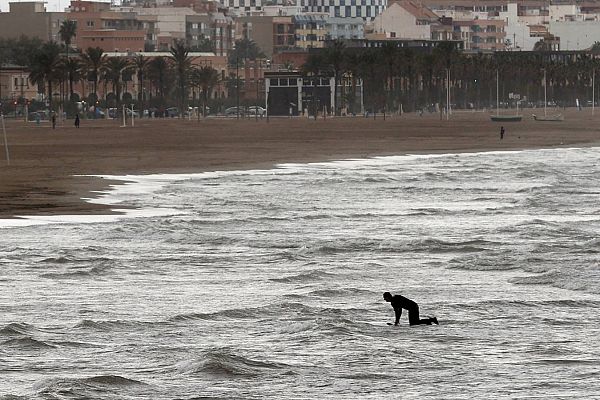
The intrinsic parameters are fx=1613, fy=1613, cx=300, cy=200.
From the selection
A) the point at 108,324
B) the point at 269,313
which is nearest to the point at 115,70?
the point at 269,313

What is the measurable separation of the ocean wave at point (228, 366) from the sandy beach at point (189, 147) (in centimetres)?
1748

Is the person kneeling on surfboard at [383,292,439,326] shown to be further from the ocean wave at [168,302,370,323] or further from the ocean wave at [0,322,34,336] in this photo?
the ocean wave at [0,322,34,336]

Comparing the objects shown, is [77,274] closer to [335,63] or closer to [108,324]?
[108,324]

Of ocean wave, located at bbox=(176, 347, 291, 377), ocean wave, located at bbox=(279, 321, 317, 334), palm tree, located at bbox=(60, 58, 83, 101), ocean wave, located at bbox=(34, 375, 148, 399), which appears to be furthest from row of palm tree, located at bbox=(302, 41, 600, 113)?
ocean wave, located at bbox=(34, 375, 148, 399)

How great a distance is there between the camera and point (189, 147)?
72062mm

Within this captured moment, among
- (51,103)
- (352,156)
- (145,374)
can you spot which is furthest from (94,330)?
(51,103)

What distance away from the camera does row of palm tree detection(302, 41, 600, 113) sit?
506ft

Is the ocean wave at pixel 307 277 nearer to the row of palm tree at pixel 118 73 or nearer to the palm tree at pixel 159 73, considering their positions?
the row of palm tree at pixel 118 73

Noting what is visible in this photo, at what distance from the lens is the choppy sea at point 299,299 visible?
16.9 m

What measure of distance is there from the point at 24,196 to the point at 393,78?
134 metres

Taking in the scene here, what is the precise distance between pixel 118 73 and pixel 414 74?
39553mm

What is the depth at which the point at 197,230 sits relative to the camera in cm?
3256

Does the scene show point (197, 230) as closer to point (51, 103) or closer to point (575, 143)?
point (575, 143)

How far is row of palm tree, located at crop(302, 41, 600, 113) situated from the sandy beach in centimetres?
3936
